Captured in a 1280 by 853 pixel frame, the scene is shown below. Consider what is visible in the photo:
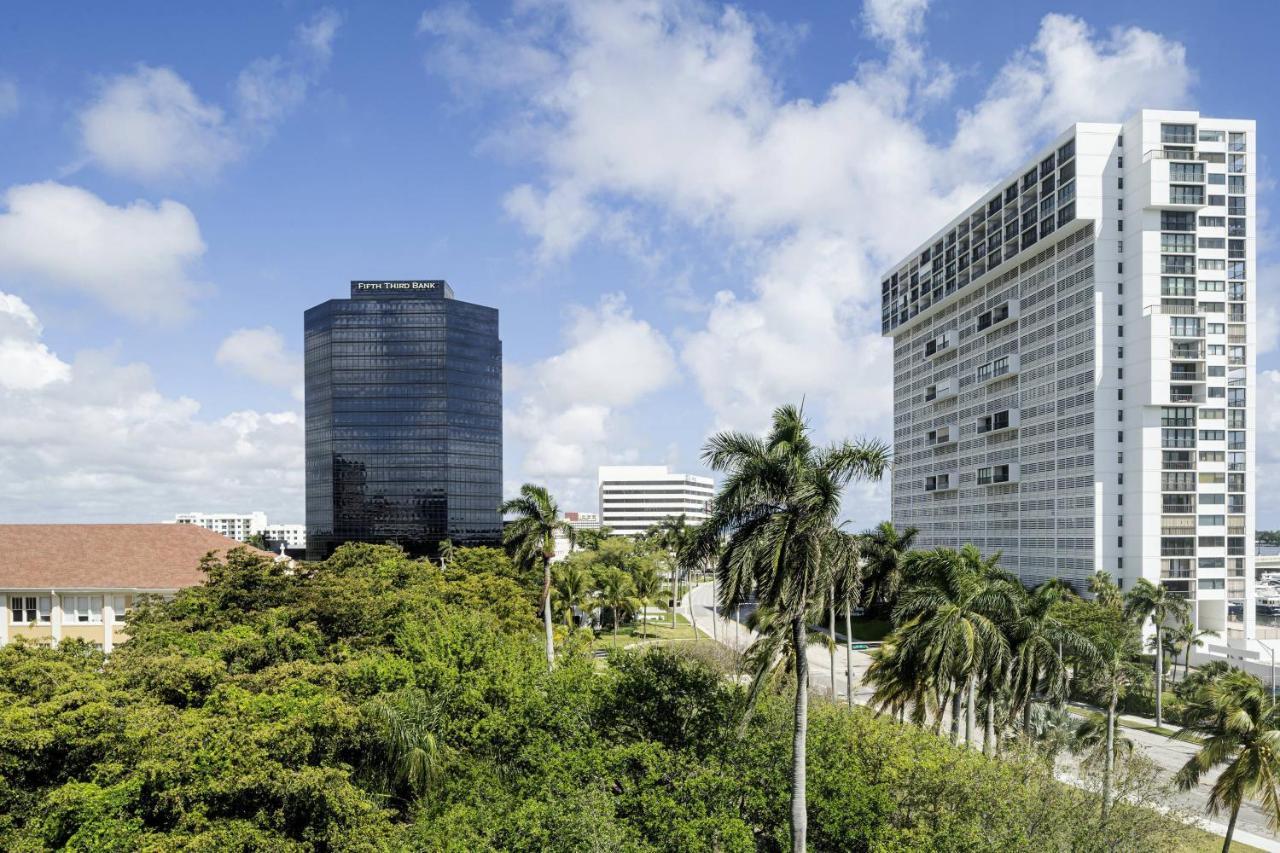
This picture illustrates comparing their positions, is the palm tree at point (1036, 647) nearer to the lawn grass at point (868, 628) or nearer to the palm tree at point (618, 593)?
the palm tree at point (618, 593)

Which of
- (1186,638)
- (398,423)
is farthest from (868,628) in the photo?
(398,423)

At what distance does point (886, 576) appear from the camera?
199 feet

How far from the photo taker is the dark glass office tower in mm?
133500

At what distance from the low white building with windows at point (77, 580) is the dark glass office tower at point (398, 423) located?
84.3 meters

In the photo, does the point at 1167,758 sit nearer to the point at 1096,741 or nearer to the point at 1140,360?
the point at 1096,741

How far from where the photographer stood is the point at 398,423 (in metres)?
135

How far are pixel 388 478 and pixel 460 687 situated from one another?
382 ft

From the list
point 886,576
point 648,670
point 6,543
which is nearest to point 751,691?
point 648,670

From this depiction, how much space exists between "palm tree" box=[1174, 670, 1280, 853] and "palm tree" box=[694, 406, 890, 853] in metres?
16.0

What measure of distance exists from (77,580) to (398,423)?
9138 cm

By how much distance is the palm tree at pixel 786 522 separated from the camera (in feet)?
60.3

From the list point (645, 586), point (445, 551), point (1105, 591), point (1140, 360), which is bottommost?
point (645, 586)

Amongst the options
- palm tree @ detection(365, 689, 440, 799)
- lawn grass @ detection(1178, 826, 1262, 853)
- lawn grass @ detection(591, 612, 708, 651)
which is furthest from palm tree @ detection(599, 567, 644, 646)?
palm tree @ detection(365, 689, 440, 799)

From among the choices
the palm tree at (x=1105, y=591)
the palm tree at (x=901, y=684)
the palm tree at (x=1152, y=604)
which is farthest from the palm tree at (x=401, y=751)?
the palm tree at (x=1105, y=591)
